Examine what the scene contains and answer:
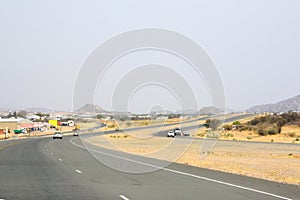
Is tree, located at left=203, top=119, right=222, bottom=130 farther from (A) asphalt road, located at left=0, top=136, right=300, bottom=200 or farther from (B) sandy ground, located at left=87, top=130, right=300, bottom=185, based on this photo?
(A) asphalt road, located at left=0, top=136, right=300, bottom=200

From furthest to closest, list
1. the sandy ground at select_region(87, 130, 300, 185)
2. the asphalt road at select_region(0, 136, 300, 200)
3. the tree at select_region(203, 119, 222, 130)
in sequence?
1. the tree at select_region(203, 119, 222, 130)
2. the sandy ground at select_region(87, 130, 300, 185)
3. the asphalt road at select_region(0, 136, 300, 200)

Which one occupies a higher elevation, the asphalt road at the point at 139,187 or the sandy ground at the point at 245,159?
the asphalt road at the point at 139,187

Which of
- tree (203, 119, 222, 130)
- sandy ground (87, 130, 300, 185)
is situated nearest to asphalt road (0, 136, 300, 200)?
sandy ground (87, 130, 300, 185)

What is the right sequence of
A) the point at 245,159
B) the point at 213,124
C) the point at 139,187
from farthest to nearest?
the point at 213,124 → the point at 245,159 → the point at 139,187

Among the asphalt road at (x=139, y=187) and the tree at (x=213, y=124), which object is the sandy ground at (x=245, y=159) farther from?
the tree at (x=213, y=124)

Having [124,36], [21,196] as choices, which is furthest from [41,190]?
[124,36]

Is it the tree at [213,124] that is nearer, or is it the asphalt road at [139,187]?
the asphalt road at [139,187]

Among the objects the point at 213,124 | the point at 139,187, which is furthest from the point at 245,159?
the point at 213,124

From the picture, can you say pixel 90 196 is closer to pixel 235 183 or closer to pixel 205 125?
pixel 235 183

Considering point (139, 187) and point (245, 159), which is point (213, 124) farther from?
point (139, 187)

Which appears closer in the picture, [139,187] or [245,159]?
[139,187]

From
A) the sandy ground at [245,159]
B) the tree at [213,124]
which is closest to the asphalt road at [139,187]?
the sandy ground at [245,159]

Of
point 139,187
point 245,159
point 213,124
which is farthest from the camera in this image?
point 213,124

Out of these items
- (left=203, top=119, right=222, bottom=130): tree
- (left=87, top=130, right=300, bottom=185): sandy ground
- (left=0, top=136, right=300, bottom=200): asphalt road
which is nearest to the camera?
(left=0, top=136, right=300, bottom=200): asphalt road
